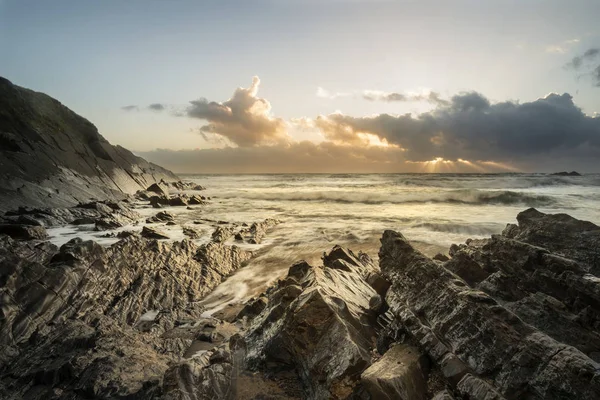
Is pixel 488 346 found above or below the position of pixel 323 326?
above

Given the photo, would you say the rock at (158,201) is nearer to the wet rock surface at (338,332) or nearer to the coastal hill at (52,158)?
the coastal hill at (52,158)

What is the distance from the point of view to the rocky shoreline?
122 inches

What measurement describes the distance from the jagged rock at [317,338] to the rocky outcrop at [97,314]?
4.74 feet

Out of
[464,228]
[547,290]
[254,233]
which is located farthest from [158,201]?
[547,290]

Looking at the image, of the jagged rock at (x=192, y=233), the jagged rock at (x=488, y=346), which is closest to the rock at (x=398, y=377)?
the jagged rock at (x=488, y=346)

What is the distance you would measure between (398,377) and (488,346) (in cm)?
100

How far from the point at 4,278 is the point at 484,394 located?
7.03 metres

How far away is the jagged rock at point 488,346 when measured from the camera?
2672 millimetres

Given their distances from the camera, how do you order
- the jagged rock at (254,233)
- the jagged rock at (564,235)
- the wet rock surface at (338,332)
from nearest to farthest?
the wet rock surface at (338,332)
the jagged rock at (564,235)
the jagged rock at (254,233)

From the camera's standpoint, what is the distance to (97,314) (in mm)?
5359

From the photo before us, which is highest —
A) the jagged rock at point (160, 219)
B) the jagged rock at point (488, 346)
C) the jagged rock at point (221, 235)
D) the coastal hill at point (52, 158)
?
the coastal hill at point (52, 158)

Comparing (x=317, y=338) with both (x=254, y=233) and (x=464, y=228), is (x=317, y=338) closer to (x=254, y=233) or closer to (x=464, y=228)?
(x=254, y=233)

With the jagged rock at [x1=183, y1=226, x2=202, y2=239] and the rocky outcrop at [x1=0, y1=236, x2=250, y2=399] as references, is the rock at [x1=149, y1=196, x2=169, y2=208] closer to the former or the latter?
the jagged rock at [x1=183, y1=226, x2=202, y2=239]

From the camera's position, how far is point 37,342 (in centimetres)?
454
